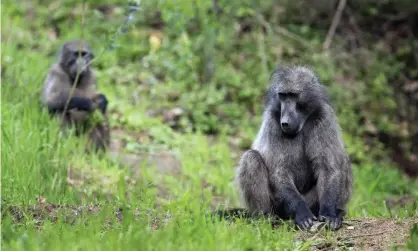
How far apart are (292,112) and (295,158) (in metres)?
0.37

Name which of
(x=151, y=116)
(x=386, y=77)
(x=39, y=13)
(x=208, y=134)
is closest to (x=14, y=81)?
(x=151, y=116)

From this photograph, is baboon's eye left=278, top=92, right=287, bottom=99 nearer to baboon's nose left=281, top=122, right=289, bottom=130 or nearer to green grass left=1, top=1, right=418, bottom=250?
baboon's nose left=281, top=122, right=289, bottom=130

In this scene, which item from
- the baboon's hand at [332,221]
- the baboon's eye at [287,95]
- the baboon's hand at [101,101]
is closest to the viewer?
Result: the baboon's hand at [332,221]

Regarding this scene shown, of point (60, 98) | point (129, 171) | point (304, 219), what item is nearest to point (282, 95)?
point (304, 219)

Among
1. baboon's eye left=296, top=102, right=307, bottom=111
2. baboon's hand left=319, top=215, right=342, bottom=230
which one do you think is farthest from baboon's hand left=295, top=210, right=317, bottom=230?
baboon's eye left=296, top=102, right=307, bottom=111

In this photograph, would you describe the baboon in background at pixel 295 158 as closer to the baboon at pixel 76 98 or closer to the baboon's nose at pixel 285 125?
the baboon's nose at pixel 285 125

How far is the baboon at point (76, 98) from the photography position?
26.5 ft

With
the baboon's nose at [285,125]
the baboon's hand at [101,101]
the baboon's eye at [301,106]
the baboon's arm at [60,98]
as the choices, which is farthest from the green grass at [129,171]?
the baboon's eye at [301,106]

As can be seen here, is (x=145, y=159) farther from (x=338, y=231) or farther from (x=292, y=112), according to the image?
(x=338, y=231)

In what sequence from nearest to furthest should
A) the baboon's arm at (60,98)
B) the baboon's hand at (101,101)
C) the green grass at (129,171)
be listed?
the green grass at (129,171)
the baboon's arm at (60,98)
the baboon's hand at (101,101)

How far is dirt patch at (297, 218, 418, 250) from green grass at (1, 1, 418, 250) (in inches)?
5.3

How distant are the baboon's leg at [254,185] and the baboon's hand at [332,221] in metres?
0.50

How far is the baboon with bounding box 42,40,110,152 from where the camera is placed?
8.06 metres

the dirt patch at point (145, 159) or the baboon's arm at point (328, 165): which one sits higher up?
the baboon's arm at point (328, 165)
